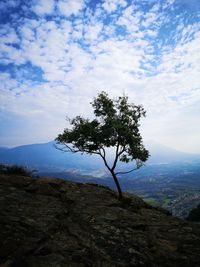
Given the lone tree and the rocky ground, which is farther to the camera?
the lone tree

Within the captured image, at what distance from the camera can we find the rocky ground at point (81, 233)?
12656mm

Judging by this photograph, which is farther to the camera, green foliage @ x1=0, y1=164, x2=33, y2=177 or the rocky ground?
green foliage @ x1=0, y1=164, x2=33, y2=177

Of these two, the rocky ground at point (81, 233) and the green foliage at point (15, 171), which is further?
the green foliage at point (15, 171)

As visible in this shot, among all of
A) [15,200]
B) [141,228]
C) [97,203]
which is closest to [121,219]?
[141,228]

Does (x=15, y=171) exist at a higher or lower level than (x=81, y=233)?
higher

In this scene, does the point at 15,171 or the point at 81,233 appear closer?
the point at 81,233

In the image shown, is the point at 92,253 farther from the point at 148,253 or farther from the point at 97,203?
the point at 97,203

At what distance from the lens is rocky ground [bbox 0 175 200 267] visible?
12.7 metres

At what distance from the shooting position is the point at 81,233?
16.2 metres

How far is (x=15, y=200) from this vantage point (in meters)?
19.2

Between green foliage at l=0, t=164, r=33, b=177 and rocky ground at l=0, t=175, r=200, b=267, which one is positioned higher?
green foliage at l=0, t=164, r=33, b=177

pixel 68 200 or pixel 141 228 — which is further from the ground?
pixel 68 200

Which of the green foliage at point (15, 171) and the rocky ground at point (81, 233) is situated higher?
the green foliage at point (15, 171)

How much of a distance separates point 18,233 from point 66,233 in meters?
3.37
